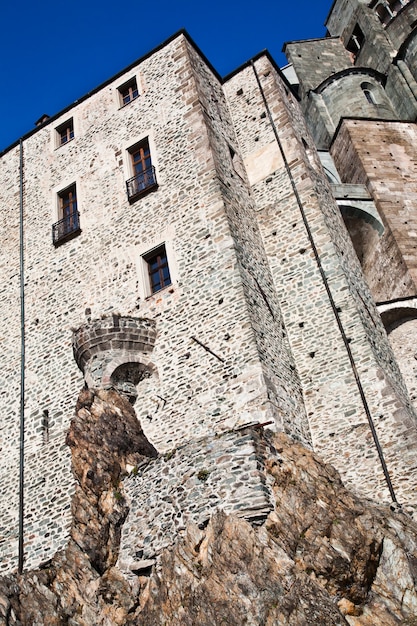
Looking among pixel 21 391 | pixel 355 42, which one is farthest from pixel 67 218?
pixel 355 42

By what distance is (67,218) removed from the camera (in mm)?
17844

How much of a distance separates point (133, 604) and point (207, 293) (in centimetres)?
624

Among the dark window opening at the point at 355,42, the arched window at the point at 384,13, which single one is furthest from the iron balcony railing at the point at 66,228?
the arched window at the point at 384,13

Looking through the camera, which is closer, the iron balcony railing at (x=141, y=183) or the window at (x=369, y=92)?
the iron balcony railing at (x=141, y=183)

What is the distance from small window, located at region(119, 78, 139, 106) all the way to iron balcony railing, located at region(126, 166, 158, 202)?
10.9 ft

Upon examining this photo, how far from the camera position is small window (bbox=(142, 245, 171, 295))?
49.0ft

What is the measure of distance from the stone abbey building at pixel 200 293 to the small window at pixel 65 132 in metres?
0.14

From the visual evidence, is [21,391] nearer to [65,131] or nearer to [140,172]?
[140,172]

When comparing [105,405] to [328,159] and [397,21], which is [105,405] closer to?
[328,159]

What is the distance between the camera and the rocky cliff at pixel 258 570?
916cm

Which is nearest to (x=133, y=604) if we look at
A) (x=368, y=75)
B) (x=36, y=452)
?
(x=36, y=452)

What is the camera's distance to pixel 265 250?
632 inches

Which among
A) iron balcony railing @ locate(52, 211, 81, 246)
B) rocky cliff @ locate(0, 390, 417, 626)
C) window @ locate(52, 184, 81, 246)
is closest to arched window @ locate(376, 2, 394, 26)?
window @ locate(52, 184, 81, 246)

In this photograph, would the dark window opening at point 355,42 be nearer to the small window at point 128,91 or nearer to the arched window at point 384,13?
the arched window at point 384,13
